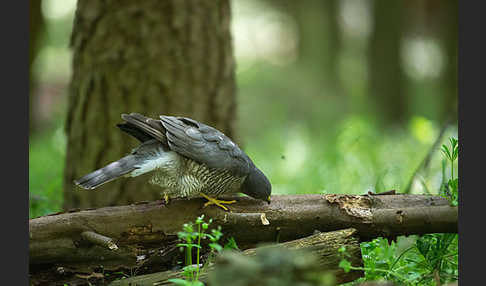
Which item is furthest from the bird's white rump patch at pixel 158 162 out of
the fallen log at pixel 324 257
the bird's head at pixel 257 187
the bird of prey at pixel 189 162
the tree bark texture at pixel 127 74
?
the tree bark texture at pixel 127 74

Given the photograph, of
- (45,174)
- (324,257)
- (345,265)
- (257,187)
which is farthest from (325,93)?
(345,265)

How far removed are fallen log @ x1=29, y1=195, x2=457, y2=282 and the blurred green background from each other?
2.73ft

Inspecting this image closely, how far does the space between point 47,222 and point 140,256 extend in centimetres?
61

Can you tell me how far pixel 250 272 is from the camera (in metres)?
1.70

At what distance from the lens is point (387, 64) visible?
11742mm

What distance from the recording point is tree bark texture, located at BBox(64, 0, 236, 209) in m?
4.63

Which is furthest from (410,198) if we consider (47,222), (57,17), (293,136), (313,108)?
(57,17)

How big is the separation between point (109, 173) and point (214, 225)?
734 millimetres

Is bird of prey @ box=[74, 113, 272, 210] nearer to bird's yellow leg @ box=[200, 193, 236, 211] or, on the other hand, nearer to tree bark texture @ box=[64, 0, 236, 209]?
bird's yellow leg @ box=[200, 193, 236, 211]

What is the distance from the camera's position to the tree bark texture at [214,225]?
9.46 ft

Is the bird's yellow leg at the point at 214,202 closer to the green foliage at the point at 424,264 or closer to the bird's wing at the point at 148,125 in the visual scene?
the bird's wing at the point at 148,125

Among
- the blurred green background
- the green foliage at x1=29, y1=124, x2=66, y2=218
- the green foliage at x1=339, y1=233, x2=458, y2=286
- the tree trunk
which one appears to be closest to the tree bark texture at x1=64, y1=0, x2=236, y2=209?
the green foliage at x1=29, y1=124, x2=66, y2=218

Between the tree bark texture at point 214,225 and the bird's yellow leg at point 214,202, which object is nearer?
the tree bark texture at point 214,225

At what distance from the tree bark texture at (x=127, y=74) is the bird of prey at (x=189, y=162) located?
4.68 feet
